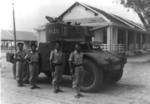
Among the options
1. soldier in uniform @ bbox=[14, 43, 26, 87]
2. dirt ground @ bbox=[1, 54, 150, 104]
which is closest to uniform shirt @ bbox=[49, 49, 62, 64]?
dirt ground @ bbox=[1, 54, 150, 104]

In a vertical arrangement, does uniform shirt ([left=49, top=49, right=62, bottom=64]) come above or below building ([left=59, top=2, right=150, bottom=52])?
below

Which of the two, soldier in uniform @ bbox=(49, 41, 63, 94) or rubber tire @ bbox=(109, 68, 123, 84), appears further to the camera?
rubber tire @ bbox=(109, 68, 123, 84)

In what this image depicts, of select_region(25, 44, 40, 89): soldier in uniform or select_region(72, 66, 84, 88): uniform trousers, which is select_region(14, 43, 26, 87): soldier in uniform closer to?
select_region(25, 44, 40, 89): soldier in uniform

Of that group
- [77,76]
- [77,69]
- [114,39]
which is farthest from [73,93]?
[114,39]

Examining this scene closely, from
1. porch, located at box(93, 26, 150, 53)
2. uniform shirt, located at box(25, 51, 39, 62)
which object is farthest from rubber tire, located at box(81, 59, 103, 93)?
porch, located at box(93, 26, 150, 53)

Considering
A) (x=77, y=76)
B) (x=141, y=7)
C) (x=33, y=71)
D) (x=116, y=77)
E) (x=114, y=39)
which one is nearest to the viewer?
(x=77, y=76)

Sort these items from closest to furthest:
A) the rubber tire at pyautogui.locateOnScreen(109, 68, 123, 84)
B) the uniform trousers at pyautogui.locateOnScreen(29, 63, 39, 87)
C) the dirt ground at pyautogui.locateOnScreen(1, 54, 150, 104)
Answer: the dirt ground at pyautogui.locateOnScreen(1, 54, 150, 104), the uniform trousers at pyautogui.locateOnScreen(29, 63, 39, 87), the rubber tire at pyautogui.locateOnScreen(109, 68, 123, 84)

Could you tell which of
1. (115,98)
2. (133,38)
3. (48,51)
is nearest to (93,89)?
(115,98)

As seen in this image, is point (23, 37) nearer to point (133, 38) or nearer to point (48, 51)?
point (133, 38)

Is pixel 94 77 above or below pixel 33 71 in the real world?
below

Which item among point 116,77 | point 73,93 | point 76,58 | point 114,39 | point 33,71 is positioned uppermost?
point 114,39

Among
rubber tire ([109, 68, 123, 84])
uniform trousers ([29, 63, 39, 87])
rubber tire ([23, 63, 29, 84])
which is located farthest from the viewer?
rubber tire ([23, 63, 29, 84])

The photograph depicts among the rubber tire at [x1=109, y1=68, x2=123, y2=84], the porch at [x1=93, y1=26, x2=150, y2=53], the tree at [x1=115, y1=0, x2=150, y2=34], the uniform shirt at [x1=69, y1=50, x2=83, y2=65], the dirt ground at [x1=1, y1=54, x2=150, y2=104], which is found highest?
the tree at [x1=115, y1=0, x2=150, y2=34]

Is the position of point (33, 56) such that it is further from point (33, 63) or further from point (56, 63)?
point (56, 63)
